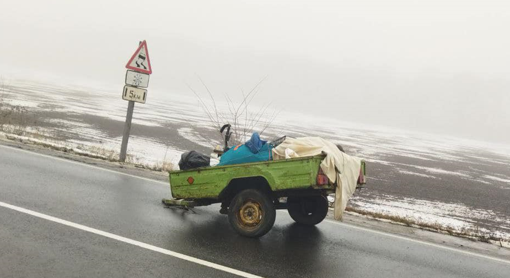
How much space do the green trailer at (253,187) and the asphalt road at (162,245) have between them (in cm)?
28

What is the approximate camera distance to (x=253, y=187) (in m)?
6.87

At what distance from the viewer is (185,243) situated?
5992 millimetres

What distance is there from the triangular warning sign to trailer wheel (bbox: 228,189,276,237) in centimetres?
604

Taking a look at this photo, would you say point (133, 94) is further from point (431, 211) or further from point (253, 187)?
point (431, 211)

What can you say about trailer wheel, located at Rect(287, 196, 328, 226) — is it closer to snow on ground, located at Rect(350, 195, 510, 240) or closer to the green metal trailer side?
the green metal trailer side

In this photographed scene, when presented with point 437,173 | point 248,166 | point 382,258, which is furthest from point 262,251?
point 437,173

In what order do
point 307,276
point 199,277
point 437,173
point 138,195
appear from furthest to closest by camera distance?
point 437,173 → point 138,195 → point 307,276 → point 199,277

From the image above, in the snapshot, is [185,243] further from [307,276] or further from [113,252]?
[307,276]

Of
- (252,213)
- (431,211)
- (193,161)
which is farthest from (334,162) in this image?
(431,211)

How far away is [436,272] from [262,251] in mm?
2248

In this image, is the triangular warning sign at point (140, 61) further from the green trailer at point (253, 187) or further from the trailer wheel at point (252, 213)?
the trailer wheel at point (252, 213)

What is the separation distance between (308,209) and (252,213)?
1.48m

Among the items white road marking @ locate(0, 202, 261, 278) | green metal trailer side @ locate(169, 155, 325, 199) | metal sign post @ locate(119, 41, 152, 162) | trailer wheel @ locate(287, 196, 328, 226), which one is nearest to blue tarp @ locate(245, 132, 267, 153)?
green metal trailer side @ locate(169, 155, 325, 199)

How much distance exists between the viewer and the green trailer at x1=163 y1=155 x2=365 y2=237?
6180 millimetres
